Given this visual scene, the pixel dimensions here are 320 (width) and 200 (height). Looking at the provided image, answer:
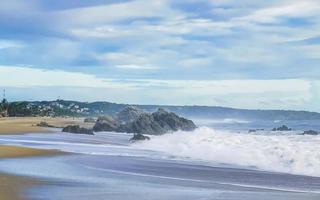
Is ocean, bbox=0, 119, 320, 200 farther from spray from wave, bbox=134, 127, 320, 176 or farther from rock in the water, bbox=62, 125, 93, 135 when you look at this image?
rock in the water, bbox=62, 125, 93, 135

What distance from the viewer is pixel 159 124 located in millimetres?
56062

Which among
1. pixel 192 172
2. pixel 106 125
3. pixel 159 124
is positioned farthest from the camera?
pixel 106 125

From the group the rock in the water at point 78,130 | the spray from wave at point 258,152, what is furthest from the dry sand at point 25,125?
the spray from wave at point 258,152

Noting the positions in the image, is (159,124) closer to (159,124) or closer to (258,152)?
(159,124)

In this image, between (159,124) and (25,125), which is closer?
(159,124)

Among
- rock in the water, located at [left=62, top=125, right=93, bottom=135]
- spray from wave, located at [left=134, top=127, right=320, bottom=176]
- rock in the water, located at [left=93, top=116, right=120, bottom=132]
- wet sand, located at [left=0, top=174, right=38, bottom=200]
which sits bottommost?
wet sand, located at [left=0, top=174, right=38, bottom=200]

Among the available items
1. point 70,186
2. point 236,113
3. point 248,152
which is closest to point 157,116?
point 248,152

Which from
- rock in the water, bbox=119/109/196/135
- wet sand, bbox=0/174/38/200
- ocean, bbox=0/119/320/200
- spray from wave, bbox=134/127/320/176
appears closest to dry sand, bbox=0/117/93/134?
rock in the water, bbox=119/109/196/135

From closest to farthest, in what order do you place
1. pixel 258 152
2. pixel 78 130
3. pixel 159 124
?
pixel 258 152 → pixel 78 130 → pixel 159 124

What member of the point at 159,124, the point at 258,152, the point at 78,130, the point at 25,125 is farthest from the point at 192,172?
the point at 25,125

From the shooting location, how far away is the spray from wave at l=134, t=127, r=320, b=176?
2188 centimetres

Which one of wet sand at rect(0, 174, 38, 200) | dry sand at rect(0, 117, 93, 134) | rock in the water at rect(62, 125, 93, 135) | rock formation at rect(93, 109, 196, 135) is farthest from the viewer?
dry sand at rect(0, 117, 93, 134)

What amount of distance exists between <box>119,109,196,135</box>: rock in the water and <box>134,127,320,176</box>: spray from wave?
63.6 ft

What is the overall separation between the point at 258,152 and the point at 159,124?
31.0 meters
